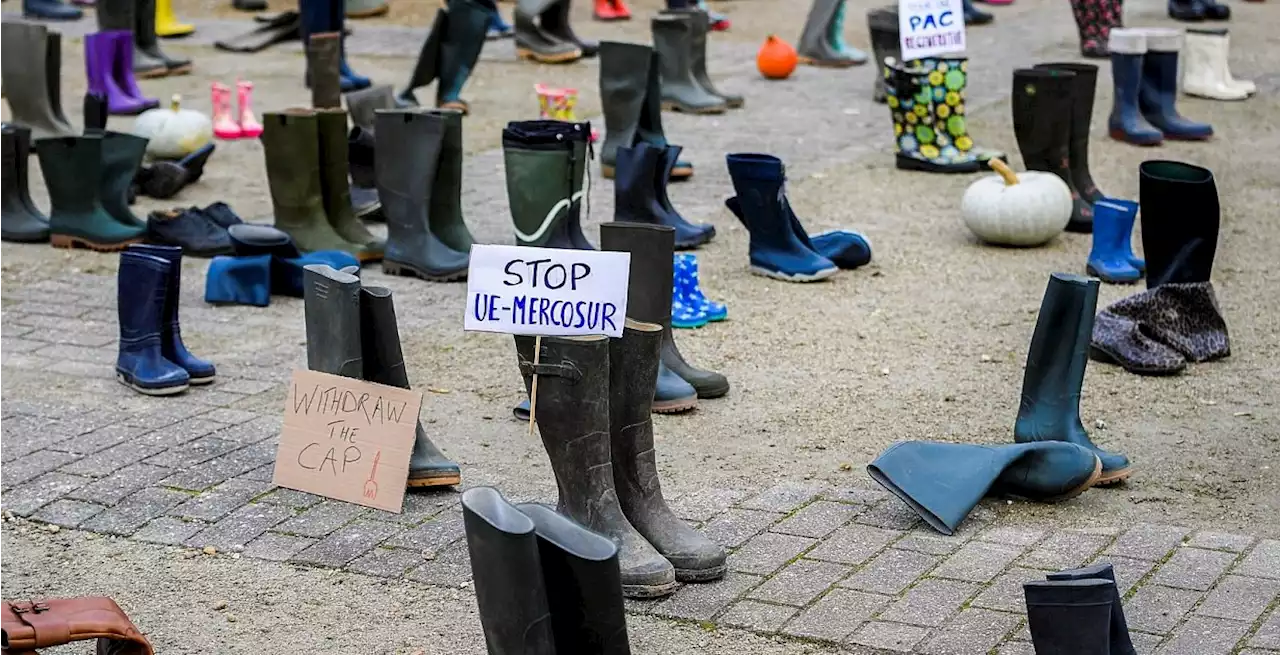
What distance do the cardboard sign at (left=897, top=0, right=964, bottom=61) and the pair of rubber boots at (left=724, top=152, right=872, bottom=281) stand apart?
2.11 m

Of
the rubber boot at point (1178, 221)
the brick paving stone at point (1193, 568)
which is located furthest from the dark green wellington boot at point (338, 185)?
the brick paving stone at point (1193, 568)

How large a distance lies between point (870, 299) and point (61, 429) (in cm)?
315

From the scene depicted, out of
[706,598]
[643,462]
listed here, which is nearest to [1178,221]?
[643,462]

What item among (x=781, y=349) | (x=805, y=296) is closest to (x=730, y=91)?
(x=805, y=296)

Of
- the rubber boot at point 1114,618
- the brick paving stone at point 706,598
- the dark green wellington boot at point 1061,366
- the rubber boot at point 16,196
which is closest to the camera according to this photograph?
the rubber boot at point 1114,618

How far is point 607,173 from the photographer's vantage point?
9078 mm

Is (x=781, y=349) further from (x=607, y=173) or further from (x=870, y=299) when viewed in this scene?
(x=607, y=173)

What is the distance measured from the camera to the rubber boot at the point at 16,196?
7.48 metres

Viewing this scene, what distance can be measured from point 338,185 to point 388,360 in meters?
2.91

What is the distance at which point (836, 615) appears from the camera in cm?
381

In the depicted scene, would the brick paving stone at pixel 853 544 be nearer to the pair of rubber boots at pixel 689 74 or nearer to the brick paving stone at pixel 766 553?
the brick paving stone at pixel 766 553

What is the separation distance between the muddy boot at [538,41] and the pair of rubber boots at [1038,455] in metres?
8.50

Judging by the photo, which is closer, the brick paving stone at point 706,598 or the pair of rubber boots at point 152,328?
the brick paving stone at point 706,598

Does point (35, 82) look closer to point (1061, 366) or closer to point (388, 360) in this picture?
point (388, 360)
